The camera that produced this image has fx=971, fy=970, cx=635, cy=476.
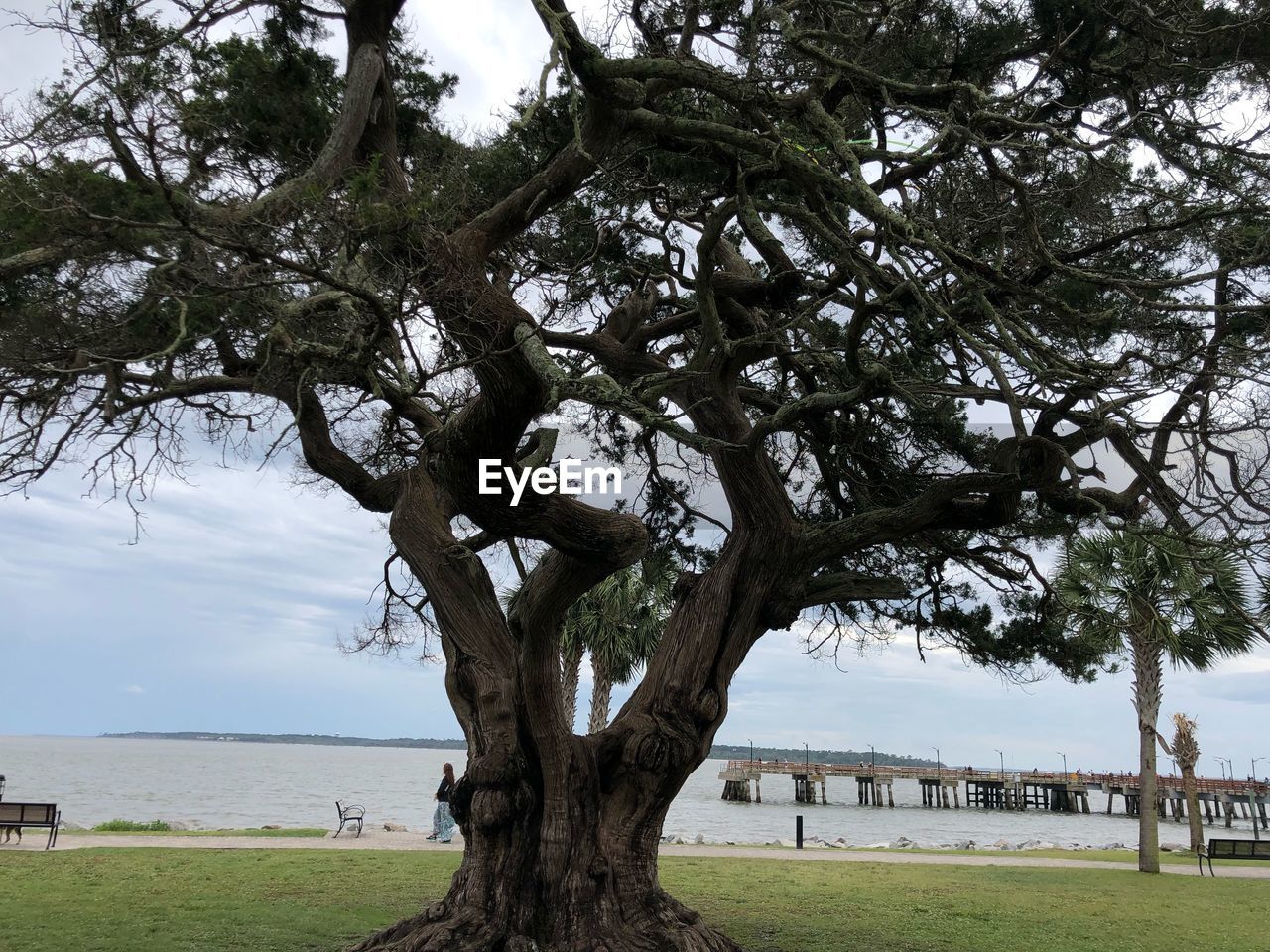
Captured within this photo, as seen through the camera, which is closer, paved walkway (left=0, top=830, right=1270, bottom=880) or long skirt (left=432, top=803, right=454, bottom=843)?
paved walkway (left=0, top=830, right=1270, bottom=880)

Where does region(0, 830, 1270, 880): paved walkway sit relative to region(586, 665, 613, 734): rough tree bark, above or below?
below

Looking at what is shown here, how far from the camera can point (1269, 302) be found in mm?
6375

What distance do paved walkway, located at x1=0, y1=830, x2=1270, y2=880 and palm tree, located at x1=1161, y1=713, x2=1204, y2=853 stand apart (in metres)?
1.61

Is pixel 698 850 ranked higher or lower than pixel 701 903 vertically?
lower

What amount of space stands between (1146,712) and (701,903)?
10396 millimetres

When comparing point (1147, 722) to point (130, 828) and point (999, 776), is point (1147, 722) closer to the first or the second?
point (130, 828)

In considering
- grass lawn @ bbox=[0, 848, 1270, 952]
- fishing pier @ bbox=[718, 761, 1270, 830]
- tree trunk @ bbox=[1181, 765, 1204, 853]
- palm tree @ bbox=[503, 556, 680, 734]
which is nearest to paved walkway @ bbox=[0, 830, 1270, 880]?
grass lawn @ bbox=[0, 848, 1270, 952]

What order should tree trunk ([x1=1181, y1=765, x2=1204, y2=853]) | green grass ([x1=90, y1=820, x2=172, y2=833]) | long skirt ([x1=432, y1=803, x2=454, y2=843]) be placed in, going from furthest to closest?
tree trunk ([x1=1181, y1=765, x2=1204, y2=853])
green grass ([x1=90, y1=820, x2=172, y2=833])
long skirt ([x1=432, y1=803, x2=454, y2=843])

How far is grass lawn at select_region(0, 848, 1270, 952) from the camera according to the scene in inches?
321

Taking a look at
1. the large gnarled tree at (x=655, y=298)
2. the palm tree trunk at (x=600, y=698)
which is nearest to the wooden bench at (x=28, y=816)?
the large gnarled tree at (x=655, y=298)

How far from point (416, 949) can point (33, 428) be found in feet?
14.9

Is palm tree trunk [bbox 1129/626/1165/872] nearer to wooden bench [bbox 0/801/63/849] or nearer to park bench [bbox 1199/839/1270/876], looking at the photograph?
park bench [bbox 1199/839/1270/876]

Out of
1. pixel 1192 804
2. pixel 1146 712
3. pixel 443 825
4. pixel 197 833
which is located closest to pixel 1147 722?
pixel 1146 712

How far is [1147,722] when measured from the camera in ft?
55.7
